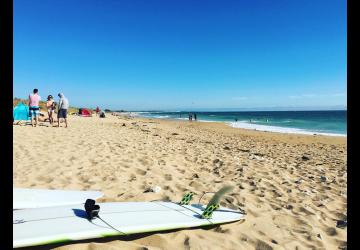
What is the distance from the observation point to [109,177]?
5.59 meters

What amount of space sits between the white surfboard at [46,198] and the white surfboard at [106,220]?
24cm

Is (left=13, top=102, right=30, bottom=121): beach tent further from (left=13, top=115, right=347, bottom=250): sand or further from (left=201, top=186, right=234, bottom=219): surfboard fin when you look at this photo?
(left=201, top=186, right=234, bottom=219): surfboard fin

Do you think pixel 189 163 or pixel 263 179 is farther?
pixel 189 163

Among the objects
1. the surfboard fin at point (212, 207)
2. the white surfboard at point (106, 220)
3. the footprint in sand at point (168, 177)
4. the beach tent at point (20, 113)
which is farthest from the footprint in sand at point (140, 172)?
the beach tent at point (20, 113)

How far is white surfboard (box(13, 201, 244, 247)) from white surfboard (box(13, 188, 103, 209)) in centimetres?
24

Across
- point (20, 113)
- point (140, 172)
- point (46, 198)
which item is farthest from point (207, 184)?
point (20, 113)

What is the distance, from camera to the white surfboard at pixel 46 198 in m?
3.76

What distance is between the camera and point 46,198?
4.01 m

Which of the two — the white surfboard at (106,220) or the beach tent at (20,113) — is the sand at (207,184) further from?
the beach tent at (20,113)

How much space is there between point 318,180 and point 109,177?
169 inches

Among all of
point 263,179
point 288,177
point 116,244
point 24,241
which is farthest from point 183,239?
point 288,177

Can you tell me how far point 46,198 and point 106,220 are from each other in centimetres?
121

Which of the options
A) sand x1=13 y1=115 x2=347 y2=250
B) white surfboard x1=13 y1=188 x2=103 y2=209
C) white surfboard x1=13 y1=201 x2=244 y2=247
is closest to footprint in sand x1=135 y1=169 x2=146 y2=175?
sand x1=13 y1=115 x2=347 y2=250
